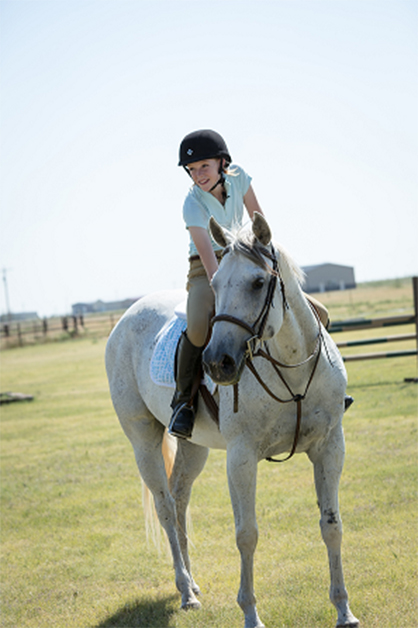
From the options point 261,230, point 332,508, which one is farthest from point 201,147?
point 332,508

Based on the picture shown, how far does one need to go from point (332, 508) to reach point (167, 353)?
1583 mm

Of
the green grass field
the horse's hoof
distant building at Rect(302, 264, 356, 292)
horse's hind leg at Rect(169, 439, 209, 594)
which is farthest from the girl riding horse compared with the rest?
distant building at Rect(302, 264, 356, 292)

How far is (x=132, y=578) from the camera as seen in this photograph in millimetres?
4938

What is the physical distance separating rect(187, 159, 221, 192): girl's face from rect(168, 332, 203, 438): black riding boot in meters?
1.02

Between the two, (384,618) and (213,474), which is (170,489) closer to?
(384,618)

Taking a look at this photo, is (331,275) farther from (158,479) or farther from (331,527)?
(331,527)

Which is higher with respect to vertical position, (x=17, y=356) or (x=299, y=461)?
(x=299, y=461)

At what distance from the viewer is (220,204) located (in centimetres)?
386

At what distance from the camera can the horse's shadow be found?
13.6 feet

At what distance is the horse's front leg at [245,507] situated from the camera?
11.2 feet

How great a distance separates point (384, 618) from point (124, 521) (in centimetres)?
337

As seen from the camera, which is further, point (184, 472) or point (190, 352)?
point (184, 472)

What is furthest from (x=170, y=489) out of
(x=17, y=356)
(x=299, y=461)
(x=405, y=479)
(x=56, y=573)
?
(x=17, y=356)

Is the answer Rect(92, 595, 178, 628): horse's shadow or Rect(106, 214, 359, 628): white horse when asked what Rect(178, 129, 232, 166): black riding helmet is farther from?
Rect(92, 595, 178, 628): horse's shadow
